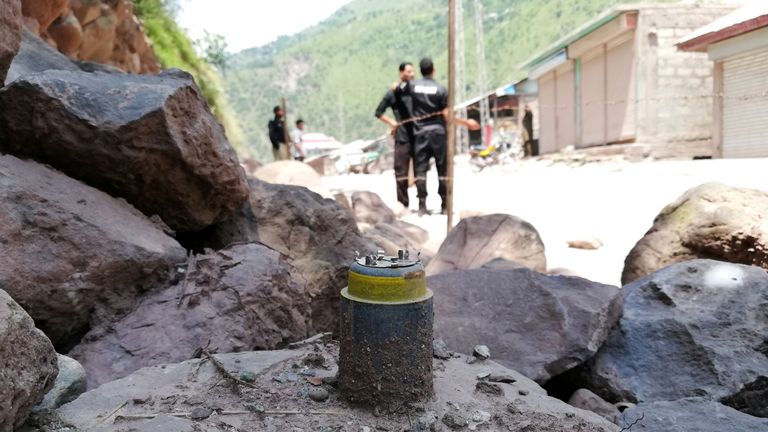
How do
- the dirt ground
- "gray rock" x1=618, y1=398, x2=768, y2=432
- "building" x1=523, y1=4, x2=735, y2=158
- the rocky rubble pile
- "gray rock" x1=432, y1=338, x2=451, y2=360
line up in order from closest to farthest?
1. "gray rock" x1=618, y1=398, x2=768, y2=432
2. "gray rock" x1=432, y1=338, x2=451, y2=360
3. the dirt ground
4. the rocky rubble pile
5. "building" x1=523, y1=4, x2=735, y2=158

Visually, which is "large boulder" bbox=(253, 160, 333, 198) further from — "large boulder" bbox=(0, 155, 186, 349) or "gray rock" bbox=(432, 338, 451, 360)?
"gray rock" bbox=(432, 338, 451, 360)

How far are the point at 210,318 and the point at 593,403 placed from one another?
1618 millimetres

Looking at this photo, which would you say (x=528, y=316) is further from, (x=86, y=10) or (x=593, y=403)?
(x=86, y=10)

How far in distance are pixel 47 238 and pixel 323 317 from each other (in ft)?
5.02

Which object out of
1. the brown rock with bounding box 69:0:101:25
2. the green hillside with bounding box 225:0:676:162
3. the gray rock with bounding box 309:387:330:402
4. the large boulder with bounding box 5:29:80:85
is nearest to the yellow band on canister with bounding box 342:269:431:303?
the gray rock with bounding box 309:387:330:402

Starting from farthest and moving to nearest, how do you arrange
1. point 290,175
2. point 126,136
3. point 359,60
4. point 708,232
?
point 359,60
point 290,175
point 708,232
point 126,136

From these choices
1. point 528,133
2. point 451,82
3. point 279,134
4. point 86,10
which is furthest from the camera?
point 528,133

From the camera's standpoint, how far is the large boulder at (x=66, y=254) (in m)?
2.34

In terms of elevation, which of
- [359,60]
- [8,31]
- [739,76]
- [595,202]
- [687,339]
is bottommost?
[687,339]

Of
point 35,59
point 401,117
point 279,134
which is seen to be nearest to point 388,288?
point 35,59

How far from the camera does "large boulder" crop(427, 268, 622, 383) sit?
2.81 meters

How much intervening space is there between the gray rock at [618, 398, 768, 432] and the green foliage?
975 cm

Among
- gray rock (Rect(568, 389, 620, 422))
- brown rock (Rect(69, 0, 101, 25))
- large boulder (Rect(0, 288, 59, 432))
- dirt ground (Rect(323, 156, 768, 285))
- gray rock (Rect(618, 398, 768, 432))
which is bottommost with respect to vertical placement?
gray rock (Rect(568, 389, 620, 422))

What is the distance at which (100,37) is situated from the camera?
852cm
